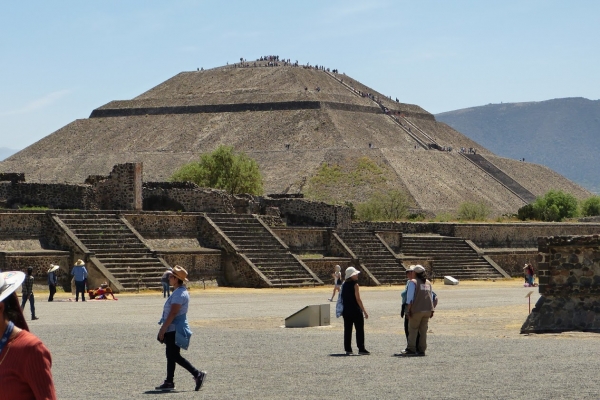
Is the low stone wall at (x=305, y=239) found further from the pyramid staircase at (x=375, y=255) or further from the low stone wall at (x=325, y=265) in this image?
the low stone wall at (x=325, y=265)

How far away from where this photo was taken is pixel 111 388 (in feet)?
43.2

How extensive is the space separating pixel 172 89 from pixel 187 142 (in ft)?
78.1

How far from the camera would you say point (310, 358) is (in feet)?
53.3

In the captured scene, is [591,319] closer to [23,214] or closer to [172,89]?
[23,214]

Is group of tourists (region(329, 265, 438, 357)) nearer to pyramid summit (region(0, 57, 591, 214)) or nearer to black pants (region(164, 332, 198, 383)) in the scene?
black pants (region(164, 332, 198, 383))

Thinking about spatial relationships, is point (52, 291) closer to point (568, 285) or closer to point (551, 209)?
point (568, 285)

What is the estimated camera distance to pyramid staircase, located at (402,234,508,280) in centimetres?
4915

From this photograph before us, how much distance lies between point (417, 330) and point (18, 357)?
11.4 metres

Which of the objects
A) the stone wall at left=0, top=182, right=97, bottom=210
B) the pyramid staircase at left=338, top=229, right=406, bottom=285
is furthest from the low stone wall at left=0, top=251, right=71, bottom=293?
the pyramid staircase at left=338, top=229, right=406, bottom=285

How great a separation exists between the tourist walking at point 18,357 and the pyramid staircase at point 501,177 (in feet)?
341

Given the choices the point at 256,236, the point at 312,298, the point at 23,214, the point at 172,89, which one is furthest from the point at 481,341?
the point at 172,89

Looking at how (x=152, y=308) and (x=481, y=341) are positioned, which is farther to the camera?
(x=152, y=308)

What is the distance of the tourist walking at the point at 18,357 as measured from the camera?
580cm

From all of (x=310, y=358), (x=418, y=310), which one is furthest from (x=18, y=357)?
(x=418, y=310)
